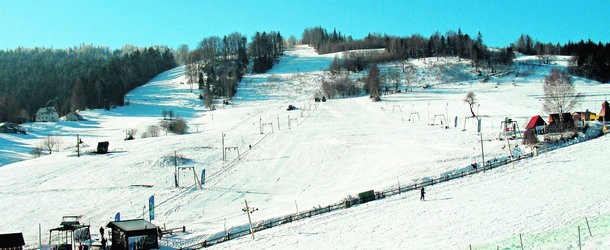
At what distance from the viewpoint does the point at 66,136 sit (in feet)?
290

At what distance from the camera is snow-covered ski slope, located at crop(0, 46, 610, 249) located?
3069 centimetres

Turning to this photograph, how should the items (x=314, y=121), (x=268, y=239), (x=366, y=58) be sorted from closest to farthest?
1. (x=268, y=239)
2. (x=314, y=121)
3. (x=366, y=58)

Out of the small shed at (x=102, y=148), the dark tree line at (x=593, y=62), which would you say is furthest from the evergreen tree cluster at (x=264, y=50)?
the small shed at (x=102, y=148)

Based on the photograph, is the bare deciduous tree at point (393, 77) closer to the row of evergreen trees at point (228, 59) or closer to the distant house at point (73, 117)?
the row of evergreen trees at point (228, 59)

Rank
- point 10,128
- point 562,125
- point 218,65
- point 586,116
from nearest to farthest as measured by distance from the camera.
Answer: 1. point 562,125
2. point 586,116
3. point 10,128
4. point 218,65

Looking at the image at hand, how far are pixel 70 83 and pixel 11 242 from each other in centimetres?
12194

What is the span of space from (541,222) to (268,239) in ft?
51.7

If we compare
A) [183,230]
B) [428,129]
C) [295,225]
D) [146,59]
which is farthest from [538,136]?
[146,59]

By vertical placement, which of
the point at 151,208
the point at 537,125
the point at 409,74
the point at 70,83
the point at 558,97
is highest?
the point at 70,83

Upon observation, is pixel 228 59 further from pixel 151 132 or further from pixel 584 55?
pixel 584 55

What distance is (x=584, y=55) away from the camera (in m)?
138

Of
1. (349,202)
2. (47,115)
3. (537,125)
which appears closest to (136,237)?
(349,202)

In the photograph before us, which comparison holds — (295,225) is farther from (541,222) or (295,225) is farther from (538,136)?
(538,136)

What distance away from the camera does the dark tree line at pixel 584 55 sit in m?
125
